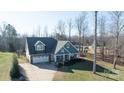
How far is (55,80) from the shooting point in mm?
5188

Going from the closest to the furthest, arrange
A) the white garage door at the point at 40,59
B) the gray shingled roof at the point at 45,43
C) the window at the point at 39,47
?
the gray shingled roof at the point at 45,43 → the white garage door at the point at 40,59 → the window at the point at 39,47

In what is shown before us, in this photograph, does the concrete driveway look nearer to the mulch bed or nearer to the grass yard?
the grass yard

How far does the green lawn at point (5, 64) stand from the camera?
17.1 feet

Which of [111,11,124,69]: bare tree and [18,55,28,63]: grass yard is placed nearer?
[111,11,124,69]: bare tree

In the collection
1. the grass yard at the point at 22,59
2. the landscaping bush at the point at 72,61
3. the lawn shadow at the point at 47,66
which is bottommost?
the lawn shadow at the point at 47,66

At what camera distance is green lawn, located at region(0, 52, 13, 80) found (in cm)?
521

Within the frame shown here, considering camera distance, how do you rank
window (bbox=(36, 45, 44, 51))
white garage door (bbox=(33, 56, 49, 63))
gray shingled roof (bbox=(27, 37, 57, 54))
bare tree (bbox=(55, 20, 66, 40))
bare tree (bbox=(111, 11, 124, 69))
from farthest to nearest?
window (bbox=(36, 45, 44, 51)) < white garage door (bbox=(33, 56, 49, 63)) < gray shingled roof (bbox=(27, 37, 57, 54)) < bare tree (bbox=(55, 20, 66, 40)) < bare tree (bbox=(111, 11, 124, 69))

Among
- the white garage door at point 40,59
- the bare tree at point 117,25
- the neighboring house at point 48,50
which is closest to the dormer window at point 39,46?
the neighboring house at point 48,50

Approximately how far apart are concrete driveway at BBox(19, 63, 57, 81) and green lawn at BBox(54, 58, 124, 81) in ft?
0.52

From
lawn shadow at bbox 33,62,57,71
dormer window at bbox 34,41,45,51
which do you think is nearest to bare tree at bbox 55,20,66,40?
dormer window at bbox 34,41,45,51

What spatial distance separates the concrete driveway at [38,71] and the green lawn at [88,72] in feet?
0.52

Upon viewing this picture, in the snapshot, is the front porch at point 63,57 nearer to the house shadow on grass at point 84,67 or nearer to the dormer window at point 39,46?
the house shadow on grass at point 84,67
